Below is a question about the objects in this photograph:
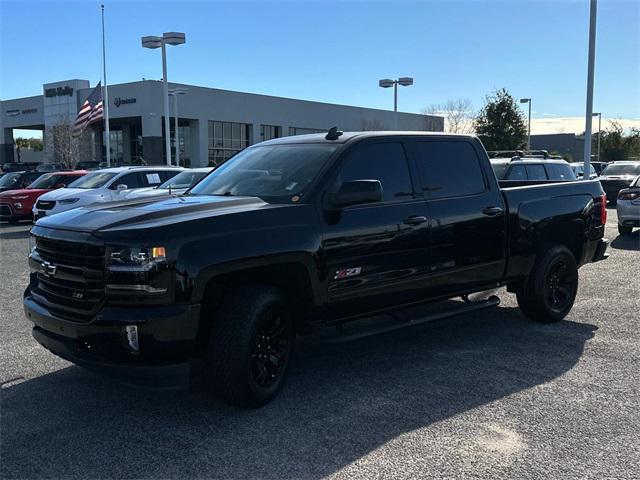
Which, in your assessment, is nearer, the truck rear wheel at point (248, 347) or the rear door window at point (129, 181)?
the truck rear wheel at point (248, 347)

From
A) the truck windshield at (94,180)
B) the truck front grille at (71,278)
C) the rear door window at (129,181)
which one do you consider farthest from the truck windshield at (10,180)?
the truck front grille at (71,278)

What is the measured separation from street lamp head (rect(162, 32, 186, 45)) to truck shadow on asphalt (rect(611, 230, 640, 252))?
1636 centimetres

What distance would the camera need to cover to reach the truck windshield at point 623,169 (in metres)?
24.4

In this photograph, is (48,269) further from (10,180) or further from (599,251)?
(10,180)

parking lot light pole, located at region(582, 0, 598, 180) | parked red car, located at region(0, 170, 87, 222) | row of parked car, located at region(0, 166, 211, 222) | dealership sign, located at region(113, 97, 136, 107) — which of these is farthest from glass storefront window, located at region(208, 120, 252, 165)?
parking lot light pole, located at region(582, 0, 598, 180)

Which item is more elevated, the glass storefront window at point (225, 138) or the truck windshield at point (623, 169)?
the glass storefront window at point (225, 138)

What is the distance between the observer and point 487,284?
6.03m

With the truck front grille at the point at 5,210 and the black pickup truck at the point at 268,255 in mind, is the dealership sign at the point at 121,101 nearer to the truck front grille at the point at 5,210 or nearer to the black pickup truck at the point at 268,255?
the truck front grille at the point at 5,210

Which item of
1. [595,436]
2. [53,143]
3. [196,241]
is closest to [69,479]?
[196,241]

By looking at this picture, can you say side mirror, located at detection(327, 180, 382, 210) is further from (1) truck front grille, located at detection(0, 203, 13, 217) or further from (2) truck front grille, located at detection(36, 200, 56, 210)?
(1) truck front grille, located at detection(0, 203, 13, 217)

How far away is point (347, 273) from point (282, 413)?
1.14 metres

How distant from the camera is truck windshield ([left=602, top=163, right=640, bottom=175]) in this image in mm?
24375

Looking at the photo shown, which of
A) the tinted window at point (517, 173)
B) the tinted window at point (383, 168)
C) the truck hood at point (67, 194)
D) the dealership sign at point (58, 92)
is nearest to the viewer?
the tinted window at point (383, 168)

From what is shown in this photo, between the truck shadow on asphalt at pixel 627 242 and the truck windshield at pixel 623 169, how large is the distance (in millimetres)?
10795
